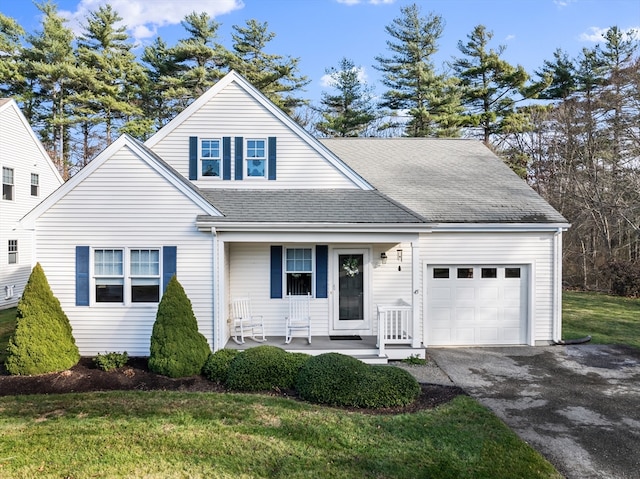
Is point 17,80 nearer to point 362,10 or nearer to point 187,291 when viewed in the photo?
point 362,10

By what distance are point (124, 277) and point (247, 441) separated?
204 inches

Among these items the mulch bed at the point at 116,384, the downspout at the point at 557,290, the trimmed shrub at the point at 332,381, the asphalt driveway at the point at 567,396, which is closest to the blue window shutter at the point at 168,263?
the mulch bed at the point at 116,384

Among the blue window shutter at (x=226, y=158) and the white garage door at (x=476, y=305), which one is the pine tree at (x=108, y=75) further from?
the white garage door at (x=476, y=305)

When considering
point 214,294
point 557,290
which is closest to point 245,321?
point 214,294

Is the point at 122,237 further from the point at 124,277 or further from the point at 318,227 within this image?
the point at 318,227

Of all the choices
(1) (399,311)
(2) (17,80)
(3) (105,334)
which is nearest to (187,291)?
(3) (105,334)

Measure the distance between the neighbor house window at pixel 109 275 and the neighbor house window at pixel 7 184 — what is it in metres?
10.8

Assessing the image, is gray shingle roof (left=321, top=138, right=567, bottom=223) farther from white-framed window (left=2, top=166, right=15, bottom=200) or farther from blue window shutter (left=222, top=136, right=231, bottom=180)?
white-framed window (left=2, top=166, right=15, bottom=200)

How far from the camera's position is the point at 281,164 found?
1008cm

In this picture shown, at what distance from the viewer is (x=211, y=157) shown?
10086mm

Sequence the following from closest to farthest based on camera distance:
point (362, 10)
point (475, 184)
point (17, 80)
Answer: point (475, 184), point (362, 10), point (17, 80)

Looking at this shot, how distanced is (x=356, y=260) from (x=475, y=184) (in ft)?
14.5

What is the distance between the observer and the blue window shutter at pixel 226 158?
1000 centimetres

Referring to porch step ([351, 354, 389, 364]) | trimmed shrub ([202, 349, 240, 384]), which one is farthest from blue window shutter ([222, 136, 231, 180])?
porch step ([351, 354, 389, 364])
